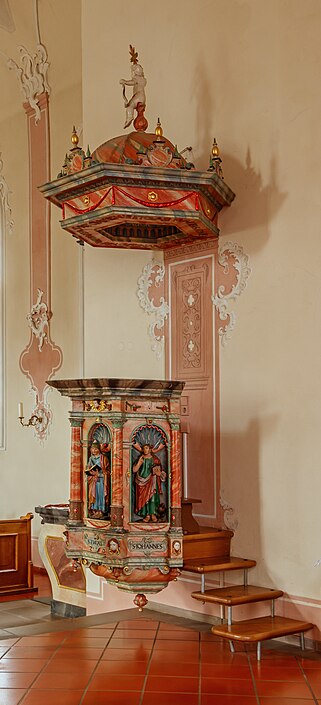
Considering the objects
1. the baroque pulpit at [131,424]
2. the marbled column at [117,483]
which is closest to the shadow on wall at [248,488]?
the baroque pulpit at [131,424]

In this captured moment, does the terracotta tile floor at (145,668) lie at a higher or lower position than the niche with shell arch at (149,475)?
lower

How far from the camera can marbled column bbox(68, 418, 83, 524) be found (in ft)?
19.0

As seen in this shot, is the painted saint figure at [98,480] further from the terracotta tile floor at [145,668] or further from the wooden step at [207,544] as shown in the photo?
the terracotta tile floor at [145,668]

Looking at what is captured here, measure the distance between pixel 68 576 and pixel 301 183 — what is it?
390 centimetres

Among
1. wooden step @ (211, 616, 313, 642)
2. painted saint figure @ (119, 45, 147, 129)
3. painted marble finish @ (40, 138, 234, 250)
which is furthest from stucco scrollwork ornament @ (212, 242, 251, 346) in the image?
wooden step @ (211, 616, 313, 642)

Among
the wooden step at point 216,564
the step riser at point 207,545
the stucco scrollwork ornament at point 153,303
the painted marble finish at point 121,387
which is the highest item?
the stucco scrollwork ornament at point 153,303

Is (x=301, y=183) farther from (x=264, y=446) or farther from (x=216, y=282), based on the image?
(x=264, y=446)

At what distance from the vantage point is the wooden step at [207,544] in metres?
5.97

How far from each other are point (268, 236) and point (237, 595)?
7.63 feet

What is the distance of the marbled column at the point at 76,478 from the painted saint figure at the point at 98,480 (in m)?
0.09

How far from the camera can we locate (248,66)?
6.19 m

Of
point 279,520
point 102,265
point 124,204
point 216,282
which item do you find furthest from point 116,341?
point 279,520

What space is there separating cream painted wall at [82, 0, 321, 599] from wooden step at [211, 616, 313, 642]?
0.25 m

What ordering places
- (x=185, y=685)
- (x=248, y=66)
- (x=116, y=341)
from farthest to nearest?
(x=116, y=341)
(x=248, y=66)
(x=185, y=685)
